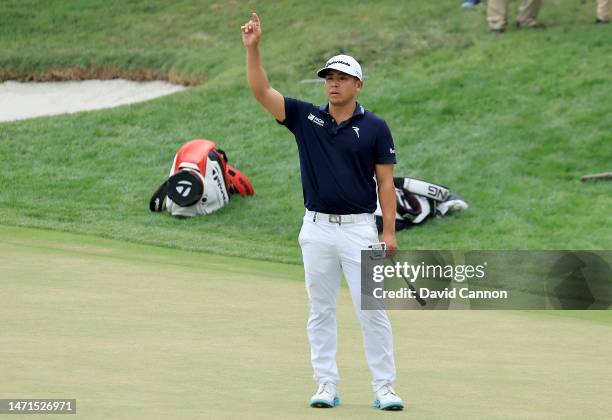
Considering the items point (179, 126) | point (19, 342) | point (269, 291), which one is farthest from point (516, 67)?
point (19, 342)

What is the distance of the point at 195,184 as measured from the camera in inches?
674

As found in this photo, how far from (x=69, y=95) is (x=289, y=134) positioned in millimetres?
7057

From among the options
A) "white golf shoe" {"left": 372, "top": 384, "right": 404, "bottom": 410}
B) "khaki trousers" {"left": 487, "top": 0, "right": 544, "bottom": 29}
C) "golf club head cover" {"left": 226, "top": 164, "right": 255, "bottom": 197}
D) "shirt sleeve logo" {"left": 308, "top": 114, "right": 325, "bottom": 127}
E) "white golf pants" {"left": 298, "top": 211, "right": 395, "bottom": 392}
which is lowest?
"white golf shoe" {"left": 372, "top": 384, "right": 404, "bottom": 410}

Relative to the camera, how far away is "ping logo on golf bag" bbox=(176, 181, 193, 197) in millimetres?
17109

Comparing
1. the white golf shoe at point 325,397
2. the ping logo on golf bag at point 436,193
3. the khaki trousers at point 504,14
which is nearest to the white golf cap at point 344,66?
the white golf shoe at point 325,397

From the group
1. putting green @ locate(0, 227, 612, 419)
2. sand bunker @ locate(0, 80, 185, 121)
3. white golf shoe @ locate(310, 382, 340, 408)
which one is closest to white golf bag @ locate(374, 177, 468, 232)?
putting green @ locate(0, 227, 612, 419)

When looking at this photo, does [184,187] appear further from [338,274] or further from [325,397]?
[325,397]

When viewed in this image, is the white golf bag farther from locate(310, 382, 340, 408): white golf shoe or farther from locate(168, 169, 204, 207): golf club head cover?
locate(310, 382, 340, 408): white golf shoe

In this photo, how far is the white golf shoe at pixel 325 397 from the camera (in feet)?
22.9

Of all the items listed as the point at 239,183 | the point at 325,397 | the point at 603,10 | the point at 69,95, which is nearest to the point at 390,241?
the point at 325,397

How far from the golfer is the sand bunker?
18.8 metres

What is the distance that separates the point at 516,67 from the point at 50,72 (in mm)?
10300

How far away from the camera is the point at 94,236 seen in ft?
49.8

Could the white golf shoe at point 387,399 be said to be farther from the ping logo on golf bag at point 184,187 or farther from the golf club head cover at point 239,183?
the golf club head cover at point 239,183
